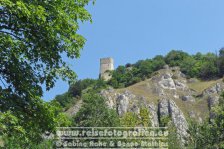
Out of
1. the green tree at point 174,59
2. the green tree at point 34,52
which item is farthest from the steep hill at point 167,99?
the green tree at point 34,52

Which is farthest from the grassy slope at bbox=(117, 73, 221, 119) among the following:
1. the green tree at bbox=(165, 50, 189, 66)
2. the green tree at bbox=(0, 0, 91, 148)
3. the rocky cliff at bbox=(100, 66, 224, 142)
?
the green tree at bbox=(0, 0, 91, 148)

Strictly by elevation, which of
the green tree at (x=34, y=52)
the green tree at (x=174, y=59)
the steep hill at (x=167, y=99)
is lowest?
the green tree at (x=34, y=52)

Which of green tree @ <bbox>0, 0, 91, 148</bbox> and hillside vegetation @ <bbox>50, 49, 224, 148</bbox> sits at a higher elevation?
hillside vegetation @ <bbox>50, 49, 224, 148</bbox>

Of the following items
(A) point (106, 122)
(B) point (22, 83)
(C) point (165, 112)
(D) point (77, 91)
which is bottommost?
(B) point (22, 83)

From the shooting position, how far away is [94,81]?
611ft

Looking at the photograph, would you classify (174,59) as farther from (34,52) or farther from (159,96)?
(34,52)

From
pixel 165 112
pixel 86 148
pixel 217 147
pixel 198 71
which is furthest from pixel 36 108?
pixel 198 71

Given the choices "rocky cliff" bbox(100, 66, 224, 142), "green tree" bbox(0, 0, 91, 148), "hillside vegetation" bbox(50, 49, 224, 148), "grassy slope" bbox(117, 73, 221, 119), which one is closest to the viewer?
"green tree" bbox(0, 0, 91, 148)

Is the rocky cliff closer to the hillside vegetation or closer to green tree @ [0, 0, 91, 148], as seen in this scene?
the hillside vegetation

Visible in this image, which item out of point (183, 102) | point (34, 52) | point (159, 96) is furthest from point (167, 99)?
point (34, 52)

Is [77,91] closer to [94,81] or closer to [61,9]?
[94,81]

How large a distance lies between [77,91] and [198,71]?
5601 centimetres

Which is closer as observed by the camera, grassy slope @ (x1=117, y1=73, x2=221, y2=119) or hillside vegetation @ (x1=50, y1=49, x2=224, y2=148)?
hillside vegetation @ (x1=50, y1=49, x2=224, y2=148)

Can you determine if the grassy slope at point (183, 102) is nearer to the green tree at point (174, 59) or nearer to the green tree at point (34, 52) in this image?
the green tree at point (174, 59)
